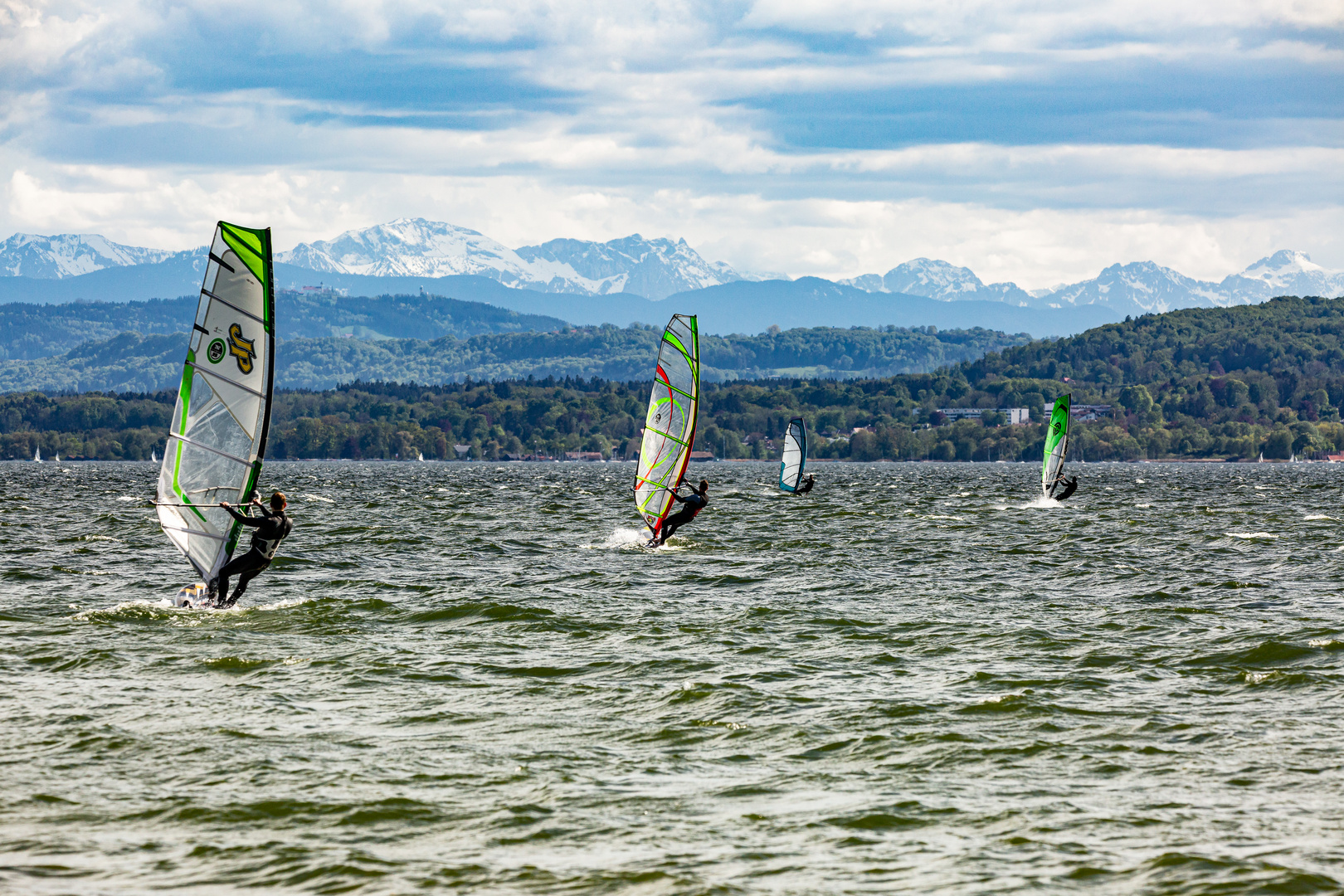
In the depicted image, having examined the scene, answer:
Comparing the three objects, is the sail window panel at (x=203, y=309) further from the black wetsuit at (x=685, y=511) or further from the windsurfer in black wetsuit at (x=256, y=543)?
the black wetsuit at (x=685, y=511)

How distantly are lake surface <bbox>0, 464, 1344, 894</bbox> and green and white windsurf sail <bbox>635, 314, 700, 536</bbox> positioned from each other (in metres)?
3.90

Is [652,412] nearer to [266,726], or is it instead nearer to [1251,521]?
[266,726]

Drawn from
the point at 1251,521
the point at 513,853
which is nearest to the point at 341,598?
the point at 513,853

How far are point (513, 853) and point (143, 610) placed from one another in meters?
14.3

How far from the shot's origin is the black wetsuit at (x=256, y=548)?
1994cm

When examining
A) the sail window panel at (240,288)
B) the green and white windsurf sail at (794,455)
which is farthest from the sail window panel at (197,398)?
the green and white windsurf sail at (794,455)

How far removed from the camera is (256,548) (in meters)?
20.8

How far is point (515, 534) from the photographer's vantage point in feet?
147

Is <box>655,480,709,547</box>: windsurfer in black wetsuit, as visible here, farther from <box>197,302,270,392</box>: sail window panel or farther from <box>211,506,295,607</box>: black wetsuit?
<box>197,302,270,392</box>: sail window panel

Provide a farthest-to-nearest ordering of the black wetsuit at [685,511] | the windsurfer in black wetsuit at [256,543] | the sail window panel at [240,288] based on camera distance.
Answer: the black wetsuit at [685,511]
the windsurfer in black wetsuit at [256,543]
the sail window panel at [240,288]

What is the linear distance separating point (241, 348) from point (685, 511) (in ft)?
59.9

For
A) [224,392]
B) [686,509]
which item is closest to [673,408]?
[686,509]

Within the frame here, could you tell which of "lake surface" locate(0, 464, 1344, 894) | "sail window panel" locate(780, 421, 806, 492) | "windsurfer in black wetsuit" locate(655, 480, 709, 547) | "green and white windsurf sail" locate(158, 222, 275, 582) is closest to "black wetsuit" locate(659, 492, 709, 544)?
"windsurfer in black wetsuit" locate(655, 480, 709, 547)

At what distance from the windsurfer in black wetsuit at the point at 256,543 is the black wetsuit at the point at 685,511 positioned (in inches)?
598
